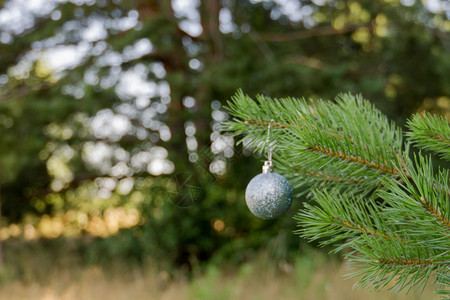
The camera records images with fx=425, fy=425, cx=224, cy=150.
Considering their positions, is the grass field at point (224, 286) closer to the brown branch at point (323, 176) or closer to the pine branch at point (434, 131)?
the brown branch at point (323, 176)

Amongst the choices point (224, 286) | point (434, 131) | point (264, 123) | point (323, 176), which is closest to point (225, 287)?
point (224, 286)

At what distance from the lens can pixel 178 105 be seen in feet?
15.6

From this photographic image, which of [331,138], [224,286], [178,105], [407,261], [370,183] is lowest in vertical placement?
[224,286]

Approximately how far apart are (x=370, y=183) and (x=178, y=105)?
3.85 meters

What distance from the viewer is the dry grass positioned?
317 centimetres

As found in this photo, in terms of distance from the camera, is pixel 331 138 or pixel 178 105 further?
Answer: pixel 178 105

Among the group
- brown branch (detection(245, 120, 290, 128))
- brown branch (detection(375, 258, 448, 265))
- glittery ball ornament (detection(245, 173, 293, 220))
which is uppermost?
brown branch (detection(245, 120, 290, 128))

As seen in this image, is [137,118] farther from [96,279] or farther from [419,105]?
[419,105]

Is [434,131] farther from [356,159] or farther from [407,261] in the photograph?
[407,261]

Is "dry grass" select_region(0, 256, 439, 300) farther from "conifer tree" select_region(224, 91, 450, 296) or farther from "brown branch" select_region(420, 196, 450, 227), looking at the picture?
"brown branch" select_region(420, 196, 450, 227)

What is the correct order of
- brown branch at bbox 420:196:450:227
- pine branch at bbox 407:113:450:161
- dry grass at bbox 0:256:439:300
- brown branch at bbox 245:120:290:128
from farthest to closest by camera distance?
dry grass at bbox 0:256:439:300 → brown branch at bbox 245:120:290:128 → pine branch at bbox 407:113:450:161 → brown branch at bbox 420:196:450:227

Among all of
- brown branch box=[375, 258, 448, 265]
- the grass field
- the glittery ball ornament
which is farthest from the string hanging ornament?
the grass field

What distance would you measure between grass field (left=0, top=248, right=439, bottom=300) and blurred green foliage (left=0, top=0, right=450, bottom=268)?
38cm

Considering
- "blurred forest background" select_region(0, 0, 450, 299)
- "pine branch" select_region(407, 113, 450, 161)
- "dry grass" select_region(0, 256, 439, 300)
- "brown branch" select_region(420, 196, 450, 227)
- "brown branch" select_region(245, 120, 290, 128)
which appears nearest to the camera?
"brown branch" select_region(420, 196, 450, 227)
